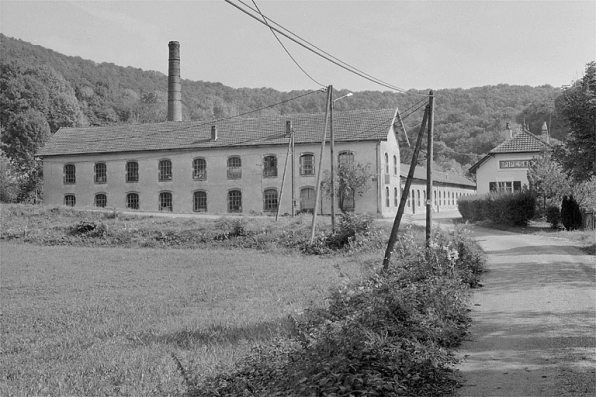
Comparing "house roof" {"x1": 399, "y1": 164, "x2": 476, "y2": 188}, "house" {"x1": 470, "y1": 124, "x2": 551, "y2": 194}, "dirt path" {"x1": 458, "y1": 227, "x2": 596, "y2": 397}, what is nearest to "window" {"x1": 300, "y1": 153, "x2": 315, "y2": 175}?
"house roof" {"x1": 399, "y1": 164, "x2": 476, "y2": 188}

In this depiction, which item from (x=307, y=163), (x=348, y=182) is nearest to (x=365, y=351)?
(x=348, y=182)

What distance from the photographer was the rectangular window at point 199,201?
159ft

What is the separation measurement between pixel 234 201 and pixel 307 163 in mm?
6820

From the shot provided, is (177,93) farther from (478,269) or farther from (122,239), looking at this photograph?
(478,269)

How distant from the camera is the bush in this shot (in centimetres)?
3091

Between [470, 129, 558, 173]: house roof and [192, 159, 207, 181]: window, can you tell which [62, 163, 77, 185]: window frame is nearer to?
[192, 159, 207, 181]: window

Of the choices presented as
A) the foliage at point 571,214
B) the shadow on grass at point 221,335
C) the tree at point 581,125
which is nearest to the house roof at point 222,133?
the foliage at point 571,214

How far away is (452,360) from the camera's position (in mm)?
7367

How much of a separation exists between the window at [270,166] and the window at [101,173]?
579 inches

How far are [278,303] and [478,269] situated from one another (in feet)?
19.9

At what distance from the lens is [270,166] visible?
47.1 meters

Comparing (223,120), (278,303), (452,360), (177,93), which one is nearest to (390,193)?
(223,120)

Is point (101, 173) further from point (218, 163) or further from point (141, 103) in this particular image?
point (141, 103)

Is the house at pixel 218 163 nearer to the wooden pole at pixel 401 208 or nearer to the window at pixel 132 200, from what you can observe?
the window at pixel 132 200
